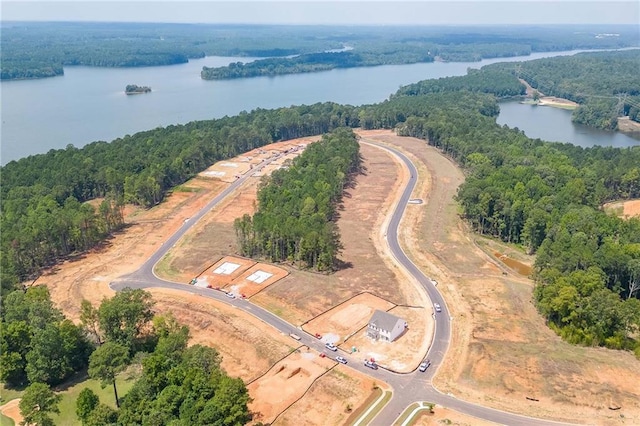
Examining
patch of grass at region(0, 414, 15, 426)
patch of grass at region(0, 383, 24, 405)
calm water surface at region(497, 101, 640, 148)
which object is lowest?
patch of grass at region(0, 383, 24, 405)

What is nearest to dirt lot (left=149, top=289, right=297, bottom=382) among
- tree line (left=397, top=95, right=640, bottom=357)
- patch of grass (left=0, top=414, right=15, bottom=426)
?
patch of grass (left=0, top=414, right=15, bottom=426)

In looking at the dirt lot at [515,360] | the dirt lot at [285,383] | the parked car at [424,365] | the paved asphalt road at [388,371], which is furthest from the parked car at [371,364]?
the dirt lot at [515,360]

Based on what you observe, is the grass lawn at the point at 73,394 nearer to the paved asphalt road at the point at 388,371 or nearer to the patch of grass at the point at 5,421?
the patch of grass at the point at 5,421

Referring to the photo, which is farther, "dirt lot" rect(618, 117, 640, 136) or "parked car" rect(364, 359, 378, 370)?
"dirt lot" rect(618, 117, 640, 136)

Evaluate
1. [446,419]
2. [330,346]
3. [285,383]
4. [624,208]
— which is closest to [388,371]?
[330,346]

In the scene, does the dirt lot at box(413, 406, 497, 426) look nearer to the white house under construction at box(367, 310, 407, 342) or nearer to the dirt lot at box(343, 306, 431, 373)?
the dirt lot at box(343, 306, 431, 373)

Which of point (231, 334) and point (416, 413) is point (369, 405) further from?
point (231, 334)
